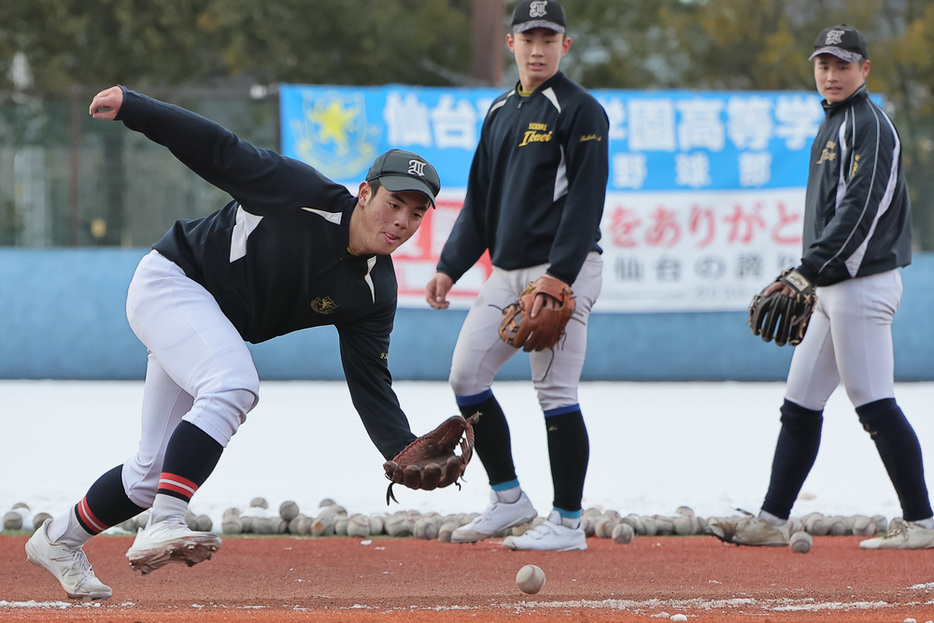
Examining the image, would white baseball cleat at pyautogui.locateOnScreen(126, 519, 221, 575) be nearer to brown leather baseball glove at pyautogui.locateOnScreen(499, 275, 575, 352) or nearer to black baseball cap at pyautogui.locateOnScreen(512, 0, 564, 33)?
brown leather baseball glove at pyautogui.locateOnScreen(499, 275, 575, 352)

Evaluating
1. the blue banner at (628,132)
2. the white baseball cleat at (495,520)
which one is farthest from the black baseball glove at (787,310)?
the blue banner at (628,132)

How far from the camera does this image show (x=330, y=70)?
22938mm

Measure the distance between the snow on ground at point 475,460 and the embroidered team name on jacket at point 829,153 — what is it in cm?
195

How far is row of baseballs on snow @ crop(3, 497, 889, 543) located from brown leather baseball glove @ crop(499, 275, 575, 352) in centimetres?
103

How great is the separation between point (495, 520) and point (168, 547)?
6.76ft

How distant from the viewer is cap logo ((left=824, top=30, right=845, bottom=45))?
515 centimetres

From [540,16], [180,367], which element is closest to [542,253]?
[540,16]

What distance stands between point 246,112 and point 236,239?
8896 millimetres

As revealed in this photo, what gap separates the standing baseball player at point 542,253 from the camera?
5.02 m

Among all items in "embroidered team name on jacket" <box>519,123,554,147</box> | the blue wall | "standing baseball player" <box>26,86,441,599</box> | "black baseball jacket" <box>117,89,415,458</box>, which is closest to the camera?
"standing baseball player" <box>26,86,441,599</box>

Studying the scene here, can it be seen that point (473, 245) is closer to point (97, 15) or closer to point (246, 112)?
point (246, 112)

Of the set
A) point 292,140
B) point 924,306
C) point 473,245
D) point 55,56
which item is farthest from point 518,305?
point 55,56

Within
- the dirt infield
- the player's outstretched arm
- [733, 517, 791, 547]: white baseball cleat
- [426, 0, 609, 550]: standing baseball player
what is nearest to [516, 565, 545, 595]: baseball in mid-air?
the dirt infield

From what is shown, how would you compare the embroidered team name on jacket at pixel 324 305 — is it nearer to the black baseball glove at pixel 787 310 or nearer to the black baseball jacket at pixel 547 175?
the black baseball jacket at pixel 547 175
